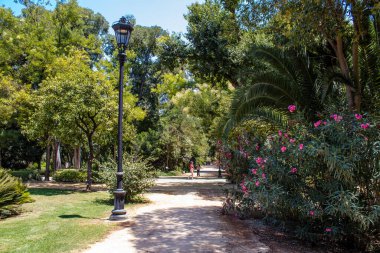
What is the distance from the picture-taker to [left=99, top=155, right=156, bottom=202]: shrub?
38.9ft

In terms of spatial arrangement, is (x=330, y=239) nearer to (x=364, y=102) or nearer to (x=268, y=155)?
(x=268, y=155)

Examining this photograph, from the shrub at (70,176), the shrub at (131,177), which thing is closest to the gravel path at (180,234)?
the shrub at (131,177)

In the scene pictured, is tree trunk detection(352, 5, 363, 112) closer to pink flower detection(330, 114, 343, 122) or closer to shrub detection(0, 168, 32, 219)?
pink flower detection(330, 114, 343, 122)

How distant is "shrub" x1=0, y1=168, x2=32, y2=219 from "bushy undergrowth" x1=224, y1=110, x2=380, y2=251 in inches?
271

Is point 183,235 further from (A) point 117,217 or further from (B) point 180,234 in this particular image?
(A) point 117,217

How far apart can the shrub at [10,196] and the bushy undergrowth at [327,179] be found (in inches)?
271

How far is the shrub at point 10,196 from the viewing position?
9.09 meters

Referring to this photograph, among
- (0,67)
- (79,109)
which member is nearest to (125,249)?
(79,109)

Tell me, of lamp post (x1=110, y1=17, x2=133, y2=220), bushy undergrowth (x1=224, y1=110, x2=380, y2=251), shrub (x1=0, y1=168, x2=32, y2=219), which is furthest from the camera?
shrub (x1=0, y1=168, x2=32, y2=219)

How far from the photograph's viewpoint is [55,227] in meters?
7.79

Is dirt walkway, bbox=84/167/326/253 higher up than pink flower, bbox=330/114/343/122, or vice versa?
pink flower, bbox=330/114/343/122

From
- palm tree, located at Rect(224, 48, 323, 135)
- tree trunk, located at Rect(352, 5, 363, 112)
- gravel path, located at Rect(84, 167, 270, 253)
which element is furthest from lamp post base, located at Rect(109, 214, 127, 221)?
tree trunk, located at Rect(352, 5, 363, 112)

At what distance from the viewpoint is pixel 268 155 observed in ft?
22.2

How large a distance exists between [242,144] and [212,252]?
3722mm
